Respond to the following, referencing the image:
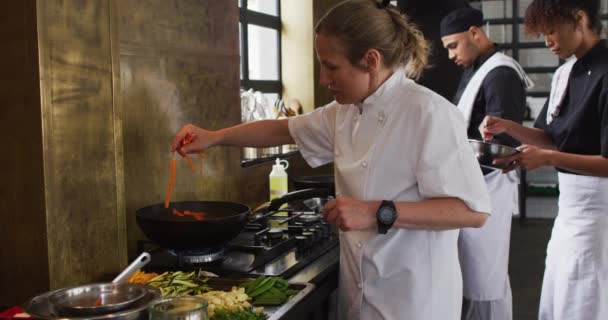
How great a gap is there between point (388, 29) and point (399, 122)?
0.86 feet

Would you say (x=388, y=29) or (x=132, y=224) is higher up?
(x=388, y=29)

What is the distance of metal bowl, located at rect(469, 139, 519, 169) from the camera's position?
2921mm

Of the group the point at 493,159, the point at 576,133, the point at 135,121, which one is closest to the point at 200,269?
the point at 135,121

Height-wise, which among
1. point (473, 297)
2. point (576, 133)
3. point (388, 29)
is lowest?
point (473, 297)

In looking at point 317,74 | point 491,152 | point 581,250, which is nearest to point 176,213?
point 491,152

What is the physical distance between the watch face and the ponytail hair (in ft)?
1.40

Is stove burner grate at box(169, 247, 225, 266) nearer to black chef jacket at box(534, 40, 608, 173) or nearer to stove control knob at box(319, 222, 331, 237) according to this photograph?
stove control knob at box(319, 222, 331, 237)

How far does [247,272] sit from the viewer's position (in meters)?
2.17

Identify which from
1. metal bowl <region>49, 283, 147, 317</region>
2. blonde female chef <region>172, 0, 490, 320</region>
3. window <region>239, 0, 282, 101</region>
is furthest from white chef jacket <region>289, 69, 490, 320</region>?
window <region>239, 0, 282, 101</region>

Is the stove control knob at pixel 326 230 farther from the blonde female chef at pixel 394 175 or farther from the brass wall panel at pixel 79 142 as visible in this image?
the brass wall panel at pixel 79 142

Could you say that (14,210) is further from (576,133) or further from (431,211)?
(576,133)

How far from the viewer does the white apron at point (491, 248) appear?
3.59 m

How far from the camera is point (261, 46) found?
444 centimetres

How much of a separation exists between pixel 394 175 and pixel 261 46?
8.63 feet
